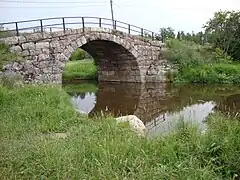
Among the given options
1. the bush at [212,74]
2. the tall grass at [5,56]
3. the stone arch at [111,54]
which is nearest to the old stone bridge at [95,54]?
the stone arch at [111,54]

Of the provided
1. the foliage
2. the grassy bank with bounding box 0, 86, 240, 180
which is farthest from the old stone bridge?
the grassy bank with bounding box 0, 86, 240, 180

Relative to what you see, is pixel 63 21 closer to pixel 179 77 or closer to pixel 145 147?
pixel 179 77

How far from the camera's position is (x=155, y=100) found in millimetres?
18062

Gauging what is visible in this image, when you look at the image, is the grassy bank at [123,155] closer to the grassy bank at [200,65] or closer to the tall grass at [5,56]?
the tall grass at [5,56]

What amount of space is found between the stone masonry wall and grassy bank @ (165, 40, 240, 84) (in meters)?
1.00

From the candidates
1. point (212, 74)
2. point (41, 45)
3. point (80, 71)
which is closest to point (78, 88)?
point (80, 71)

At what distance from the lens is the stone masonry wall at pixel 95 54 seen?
57.3ft

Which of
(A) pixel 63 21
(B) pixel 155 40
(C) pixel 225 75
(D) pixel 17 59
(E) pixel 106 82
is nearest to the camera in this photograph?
(D) pixel 17 59

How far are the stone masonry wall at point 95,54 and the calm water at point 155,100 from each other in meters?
1.54

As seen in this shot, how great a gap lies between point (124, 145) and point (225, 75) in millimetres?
19049

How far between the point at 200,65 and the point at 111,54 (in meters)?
6.64

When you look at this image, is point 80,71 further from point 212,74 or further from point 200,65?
point 212,74

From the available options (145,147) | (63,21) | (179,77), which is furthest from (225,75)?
(145,147)

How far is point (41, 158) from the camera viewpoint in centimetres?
510
